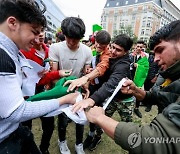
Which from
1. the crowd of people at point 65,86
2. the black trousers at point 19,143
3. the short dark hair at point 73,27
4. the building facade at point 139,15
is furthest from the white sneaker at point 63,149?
the building facade at point 139,15

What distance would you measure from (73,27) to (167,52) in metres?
1.17

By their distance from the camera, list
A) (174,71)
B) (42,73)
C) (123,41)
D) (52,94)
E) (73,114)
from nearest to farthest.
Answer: (174,71), (73,114), (52,94), (42,73), (123,41)

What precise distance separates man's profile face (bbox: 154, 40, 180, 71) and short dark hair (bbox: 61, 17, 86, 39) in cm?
101

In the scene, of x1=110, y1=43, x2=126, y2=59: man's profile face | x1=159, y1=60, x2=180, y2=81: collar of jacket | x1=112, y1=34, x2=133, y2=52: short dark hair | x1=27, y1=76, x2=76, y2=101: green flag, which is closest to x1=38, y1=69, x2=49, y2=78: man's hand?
x1=27, y1=76, x2=76, y2=101: green flag

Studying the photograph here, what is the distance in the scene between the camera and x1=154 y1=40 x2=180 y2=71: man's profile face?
1.27 m

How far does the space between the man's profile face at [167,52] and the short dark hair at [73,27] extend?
3.32 ft

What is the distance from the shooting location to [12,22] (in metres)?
1.17

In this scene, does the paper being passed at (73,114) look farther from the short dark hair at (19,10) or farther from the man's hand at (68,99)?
the short dark hair at (19,10)

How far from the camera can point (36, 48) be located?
2469 mm

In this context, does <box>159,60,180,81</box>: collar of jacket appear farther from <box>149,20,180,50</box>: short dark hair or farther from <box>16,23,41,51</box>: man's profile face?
<box>16,23,41,51</box>: man's profile face

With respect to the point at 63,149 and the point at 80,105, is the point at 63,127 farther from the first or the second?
the point at 80,105

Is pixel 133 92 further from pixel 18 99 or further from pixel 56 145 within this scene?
pixel 56 145

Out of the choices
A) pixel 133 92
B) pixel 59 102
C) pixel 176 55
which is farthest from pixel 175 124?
pixel 133 92

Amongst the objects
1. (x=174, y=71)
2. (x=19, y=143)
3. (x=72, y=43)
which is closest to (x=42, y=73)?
(x=72, y=43)
